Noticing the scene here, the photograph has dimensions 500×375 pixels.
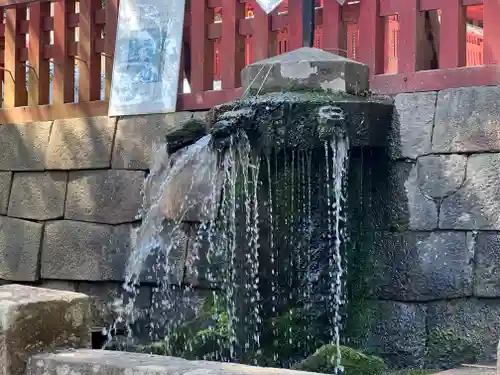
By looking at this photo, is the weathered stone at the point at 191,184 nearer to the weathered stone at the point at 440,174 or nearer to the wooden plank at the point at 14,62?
the weathered stone at the point at 440,174

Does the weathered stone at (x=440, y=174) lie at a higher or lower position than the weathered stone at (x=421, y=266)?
higher

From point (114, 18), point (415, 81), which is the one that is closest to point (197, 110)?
point (114, 18)

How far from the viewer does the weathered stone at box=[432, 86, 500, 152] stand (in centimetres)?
454

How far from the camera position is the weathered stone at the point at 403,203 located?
470 cm

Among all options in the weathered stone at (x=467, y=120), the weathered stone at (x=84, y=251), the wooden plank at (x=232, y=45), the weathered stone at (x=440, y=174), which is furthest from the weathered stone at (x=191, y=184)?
the weathered stone at (x=467, y=120)

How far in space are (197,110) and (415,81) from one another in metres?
1.58

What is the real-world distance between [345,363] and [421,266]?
85 cm

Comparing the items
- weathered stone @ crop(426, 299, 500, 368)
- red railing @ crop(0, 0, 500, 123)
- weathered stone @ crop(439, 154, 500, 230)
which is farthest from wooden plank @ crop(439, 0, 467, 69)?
weathered stone @ crop(426, 299, 500, 368)

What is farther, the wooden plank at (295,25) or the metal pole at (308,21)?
the wooden plank at (295,25)

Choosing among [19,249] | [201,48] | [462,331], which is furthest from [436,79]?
[19,249]

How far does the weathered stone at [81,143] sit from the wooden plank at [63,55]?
0.77 feet

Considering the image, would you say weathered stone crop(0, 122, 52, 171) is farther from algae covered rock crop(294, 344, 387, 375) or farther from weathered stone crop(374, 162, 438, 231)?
algae covered rock crop(294, 344, 387, 375)

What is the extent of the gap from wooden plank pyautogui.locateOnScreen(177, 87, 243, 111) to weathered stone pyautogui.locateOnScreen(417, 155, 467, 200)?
4.56 ft

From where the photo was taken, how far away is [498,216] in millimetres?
4457
